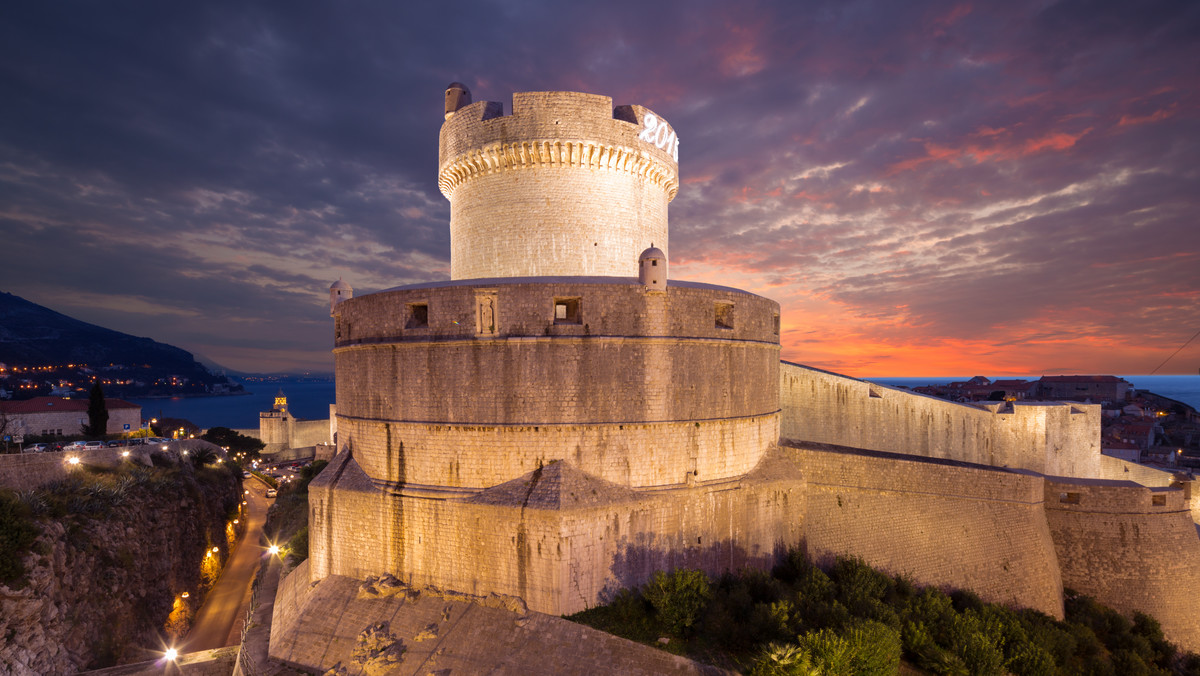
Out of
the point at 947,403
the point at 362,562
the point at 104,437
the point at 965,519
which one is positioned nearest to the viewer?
the point at 362,562

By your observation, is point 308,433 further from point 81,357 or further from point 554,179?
point 81,357

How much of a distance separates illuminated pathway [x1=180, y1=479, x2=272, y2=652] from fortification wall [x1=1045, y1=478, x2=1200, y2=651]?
32826 mm

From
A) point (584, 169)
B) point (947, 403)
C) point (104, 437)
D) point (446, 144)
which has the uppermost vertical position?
point (446, 144)

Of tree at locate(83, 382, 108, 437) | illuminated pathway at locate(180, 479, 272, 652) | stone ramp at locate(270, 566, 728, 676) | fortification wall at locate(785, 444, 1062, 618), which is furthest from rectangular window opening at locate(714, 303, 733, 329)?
tree at locate(83, 382, 108, 437)

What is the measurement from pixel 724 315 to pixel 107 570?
26.6m

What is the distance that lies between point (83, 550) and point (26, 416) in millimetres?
28441

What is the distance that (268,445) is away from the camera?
175 feet

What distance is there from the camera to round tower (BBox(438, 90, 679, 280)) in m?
14.9

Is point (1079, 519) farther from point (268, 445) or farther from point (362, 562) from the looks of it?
point (268, 445)

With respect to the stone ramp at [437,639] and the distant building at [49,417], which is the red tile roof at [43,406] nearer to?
the distant building at [49,417]

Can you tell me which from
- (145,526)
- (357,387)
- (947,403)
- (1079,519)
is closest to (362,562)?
(357,387)

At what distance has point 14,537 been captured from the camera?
54.3 feet

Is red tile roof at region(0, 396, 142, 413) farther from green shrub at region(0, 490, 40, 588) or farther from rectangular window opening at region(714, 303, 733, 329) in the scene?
rectangular window opening at region(714, 303, 733, 329)

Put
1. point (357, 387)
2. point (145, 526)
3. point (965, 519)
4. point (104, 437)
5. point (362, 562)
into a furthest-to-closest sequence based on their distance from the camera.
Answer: point (104, 437) → point (145, 526) → point (965, 519) → point (357, 387) → point (362, 562)
